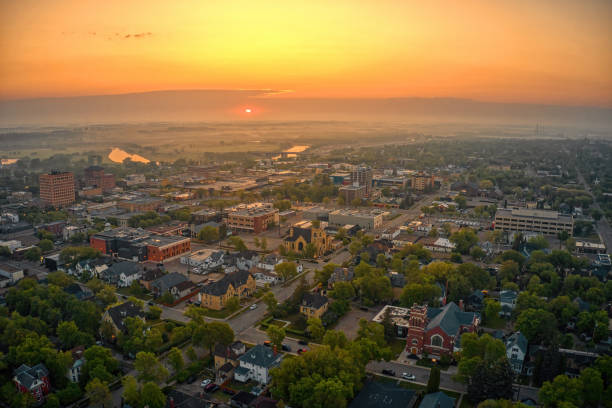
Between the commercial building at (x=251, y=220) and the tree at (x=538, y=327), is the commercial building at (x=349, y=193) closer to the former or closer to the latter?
the commercial building at (x=251, y=220)

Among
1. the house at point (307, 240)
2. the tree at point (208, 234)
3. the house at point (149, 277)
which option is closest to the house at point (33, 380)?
the house at point (149, 277)

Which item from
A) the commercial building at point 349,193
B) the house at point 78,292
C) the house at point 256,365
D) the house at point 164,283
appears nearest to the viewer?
the house at point 256,365

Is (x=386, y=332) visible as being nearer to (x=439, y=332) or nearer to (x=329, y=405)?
(x=439, y=332)

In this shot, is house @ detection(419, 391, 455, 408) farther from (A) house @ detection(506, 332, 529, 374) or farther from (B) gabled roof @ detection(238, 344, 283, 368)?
(B) gabled roof @ detection(238, 344, 283, 368)

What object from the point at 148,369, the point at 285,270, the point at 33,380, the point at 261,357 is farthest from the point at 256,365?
the point at 285,270

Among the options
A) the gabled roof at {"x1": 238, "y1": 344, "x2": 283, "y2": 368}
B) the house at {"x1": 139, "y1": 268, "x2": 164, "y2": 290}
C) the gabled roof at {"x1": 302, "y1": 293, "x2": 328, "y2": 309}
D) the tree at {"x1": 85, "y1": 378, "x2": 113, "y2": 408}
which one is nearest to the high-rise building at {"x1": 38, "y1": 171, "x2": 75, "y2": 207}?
the house at {"x1": 139, "y1": 268, "x2": 164, "y2": 290}

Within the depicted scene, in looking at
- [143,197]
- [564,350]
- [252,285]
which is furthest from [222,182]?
[564,350]

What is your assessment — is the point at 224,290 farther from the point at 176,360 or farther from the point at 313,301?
the point at 176,360
